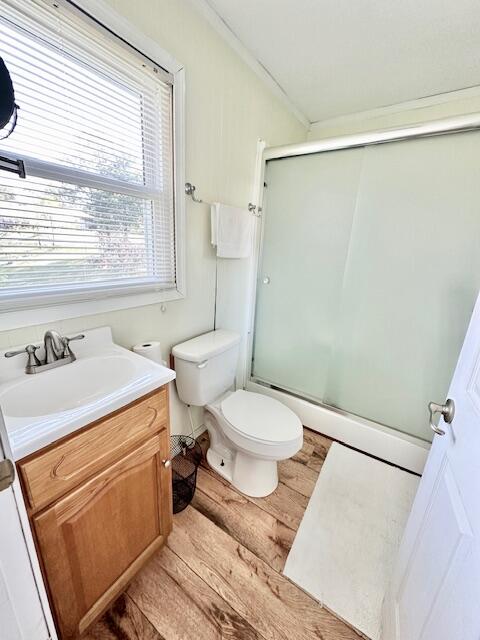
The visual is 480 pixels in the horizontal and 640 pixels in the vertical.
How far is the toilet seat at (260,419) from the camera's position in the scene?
51.2 inches

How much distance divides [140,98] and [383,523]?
222 centimetres

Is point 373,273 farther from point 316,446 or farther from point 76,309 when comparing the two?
point 76,309

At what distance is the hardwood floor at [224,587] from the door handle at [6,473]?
3.10 feet

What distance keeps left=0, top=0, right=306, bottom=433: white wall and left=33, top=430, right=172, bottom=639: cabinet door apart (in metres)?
0.52

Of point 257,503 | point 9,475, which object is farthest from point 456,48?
point 257,503

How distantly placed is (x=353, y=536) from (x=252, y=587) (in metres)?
0.53

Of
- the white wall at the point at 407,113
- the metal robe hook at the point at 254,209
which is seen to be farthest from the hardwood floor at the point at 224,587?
the white wall at the point at 407,113

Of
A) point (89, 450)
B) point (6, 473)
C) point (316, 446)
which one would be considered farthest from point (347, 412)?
point (6, 473)

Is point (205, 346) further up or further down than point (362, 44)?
further down

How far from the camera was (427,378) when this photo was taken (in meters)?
1.57

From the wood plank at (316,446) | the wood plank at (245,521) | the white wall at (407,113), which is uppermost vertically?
the white wall at (407,113)

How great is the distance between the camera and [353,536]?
4.13 feet

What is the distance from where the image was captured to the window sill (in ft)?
2.81

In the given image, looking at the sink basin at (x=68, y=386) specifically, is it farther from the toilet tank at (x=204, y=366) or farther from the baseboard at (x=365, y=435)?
the baseboard at (x=365, y=435)
